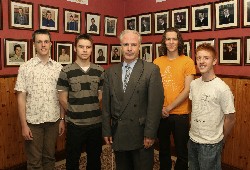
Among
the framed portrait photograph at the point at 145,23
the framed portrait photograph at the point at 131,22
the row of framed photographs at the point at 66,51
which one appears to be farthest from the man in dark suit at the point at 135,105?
the framed portrait photograph at the point at 131,22

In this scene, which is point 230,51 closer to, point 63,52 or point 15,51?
point 63,52

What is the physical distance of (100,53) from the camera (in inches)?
205

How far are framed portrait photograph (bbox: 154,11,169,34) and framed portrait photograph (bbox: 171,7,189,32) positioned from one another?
14cm

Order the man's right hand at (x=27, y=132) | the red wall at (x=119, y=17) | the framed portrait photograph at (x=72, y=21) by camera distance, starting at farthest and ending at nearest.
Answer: the framed portrait photograph at (x=72, y=21) → the red wall at (x=119, y=17) → the man's right hand at (x=27, y=132)

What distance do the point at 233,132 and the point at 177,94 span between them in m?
1.30

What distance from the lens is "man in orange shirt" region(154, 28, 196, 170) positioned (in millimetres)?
3184

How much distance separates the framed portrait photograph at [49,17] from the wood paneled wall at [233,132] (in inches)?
39.1

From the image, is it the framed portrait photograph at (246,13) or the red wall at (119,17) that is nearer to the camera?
the framed portrait photograph at (246,13)

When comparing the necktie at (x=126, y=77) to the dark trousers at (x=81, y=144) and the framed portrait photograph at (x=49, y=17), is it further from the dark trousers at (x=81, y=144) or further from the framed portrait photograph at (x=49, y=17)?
the framed portrait photograph at (x=49, y=17)

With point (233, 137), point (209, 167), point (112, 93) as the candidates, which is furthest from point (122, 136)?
point (233, 137)

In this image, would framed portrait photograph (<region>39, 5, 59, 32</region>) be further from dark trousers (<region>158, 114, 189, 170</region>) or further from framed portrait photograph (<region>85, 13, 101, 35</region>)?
dark trousers (<region>158, 114, 189, 170</region>)

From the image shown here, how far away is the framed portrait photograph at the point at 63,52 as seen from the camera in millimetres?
4461

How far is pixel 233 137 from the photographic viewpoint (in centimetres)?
394

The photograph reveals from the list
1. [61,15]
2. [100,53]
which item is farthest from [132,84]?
[100,53]
